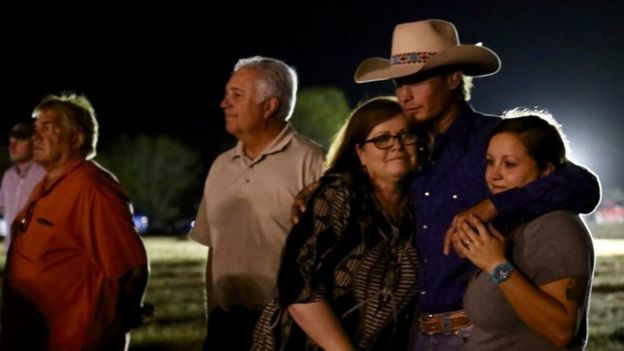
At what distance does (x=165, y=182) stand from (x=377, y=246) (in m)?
76.3

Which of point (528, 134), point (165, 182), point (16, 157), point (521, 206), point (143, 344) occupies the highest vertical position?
point (528, 134)

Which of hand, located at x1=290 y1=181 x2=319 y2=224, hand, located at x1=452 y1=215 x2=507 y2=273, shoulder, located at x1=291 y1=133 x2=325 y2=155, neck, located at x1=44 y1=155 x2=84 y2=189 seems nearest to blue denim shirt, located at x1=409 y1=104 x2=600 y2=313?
hand, located at x1=290 y1=181 x2=319 y2=224

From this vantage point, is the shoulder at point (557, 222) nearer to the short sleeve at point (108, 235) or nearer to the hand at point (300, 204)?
the hand at point (300, 204)

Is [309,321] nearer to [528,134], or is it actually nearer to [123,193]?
[528,134]

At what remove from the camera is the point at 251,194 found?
5457mm

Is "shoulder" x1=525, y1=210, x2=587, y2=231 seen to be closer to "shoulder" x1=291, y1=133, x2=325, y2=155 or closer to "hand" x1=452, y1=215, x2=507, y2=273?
"hand" x1=452, y1=215, x2=507, y2=273

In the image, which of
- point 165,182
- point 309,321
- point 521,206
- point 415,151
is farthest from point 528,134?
point 165,182

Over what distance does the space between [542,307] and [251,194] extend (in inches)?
93.9

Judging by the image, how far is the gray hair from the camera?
5.52 metres

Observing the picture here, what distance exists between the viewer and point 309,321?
12.8ft

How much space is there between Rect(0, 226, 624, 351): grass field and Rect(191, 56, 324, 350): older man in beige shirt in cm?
440

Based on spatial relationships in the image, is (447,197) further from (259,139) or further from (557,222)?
(259,139)

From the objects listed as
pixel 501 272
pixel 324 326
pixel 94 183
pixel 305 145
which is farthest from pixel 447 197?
pixel 94 183

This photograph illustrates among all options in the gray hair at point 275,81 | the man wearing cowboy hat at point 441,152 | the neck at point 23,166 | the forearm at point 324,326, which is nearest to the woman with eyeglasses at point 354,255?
the forearm at point 324,326
